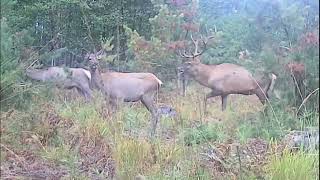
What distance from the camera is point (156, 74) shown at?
4.30 meters

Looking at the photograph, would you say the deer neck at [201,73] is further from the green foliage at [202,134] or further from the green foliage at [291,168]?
the green foliage at [291,168]

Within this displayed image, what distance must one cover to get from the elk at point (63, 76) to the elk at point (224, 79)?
2.31 feet

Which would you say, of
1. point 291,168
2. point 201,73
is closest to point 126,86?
point 201,73

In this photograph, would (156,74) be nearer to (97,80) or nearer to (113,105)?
(113,105)

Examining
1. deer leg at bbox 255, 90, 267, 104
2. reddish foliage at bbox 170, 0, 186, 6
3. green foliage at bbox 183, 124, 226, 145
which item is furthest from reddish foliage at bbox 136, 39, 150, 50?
deer leg at bbox 255, 90, 267, 104

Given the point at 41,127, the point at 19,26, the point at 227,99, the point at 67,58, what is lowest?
the point at 227,99

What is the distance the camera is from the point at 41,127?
3510 millimetres

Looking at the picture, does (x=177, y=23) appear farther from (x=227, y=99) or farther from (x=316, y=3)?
(x=227, y=99)

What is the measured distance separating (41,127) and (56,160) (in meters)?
0.21

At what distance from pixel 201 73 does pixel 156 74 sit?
1013mm

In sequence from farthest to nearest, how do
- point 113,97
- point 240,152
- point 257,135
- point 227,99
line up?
point 227,99, point 113,97, point 257,135, point 240,152

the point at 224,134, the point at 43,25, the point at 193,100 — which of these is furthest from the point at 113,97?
the point at 43,25

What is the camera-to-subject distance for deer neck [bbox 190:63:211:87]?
485 cm

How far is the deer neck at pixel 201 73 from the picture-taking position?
4.85 meters
